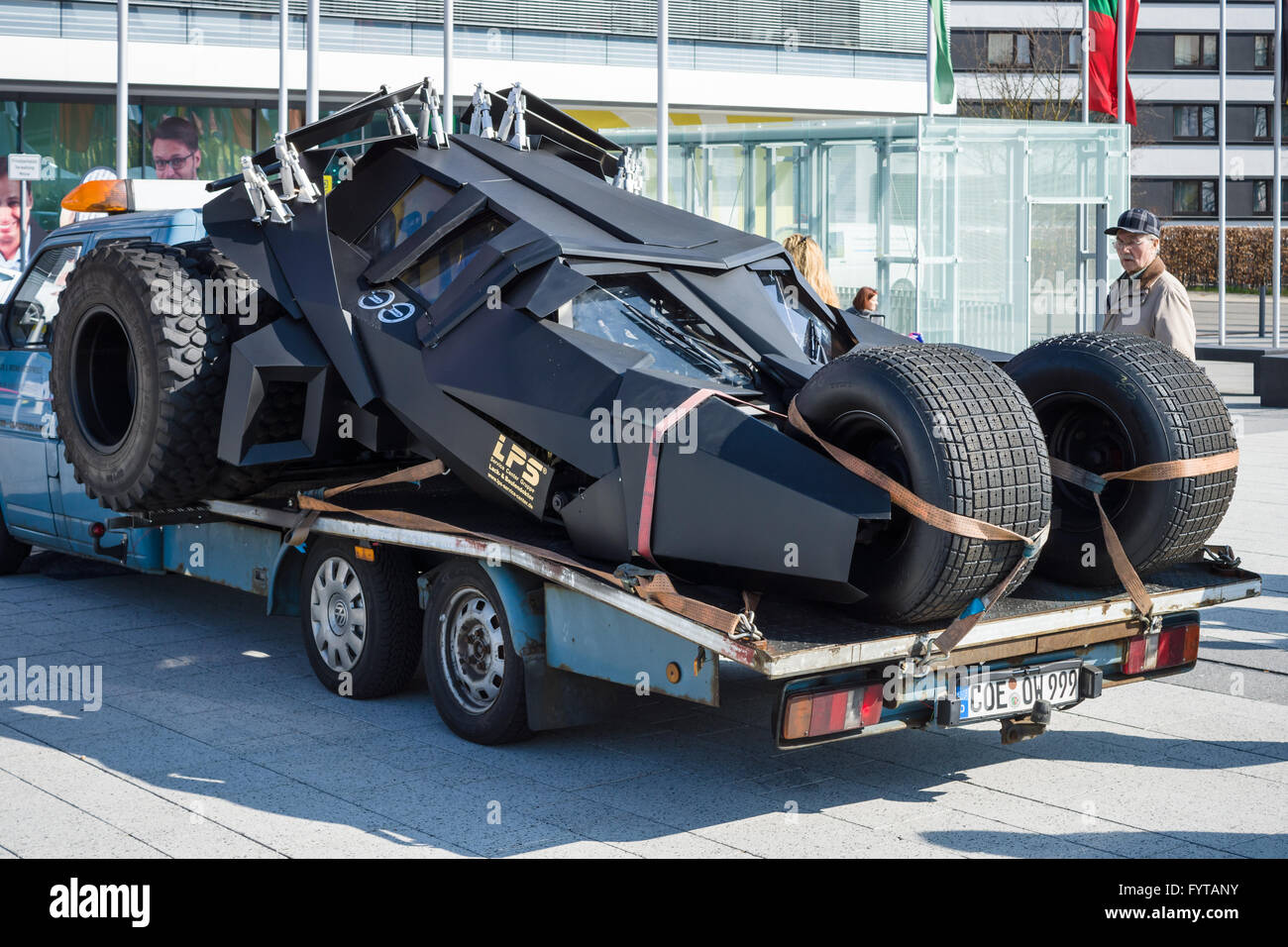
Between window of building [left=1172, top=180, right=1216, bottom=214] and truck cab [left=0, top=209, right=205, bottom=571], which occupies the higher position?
window of building [left=1172, top=180, right=1216, bottom=214]

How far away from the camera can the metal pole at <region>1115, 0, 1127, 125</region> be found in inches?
1025

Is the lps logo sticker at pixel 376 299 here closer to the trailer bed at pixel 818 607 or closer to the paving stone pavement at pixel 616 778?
the trailer bed at pixel 818 607

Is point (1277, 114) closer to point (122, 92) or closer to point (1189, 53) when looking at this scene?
point (122, 92)

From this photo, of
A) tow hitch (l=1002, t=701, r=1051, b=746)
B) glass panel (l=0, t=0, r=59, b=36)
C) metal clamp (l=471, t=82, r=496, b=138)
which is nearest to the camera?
tow hitch (l=1002, t=701, r=1051, b=746)

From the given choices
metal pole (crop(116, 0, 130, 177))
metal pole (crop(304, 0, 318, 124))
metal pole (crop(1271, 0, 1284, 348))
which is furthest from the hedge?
metal pole (crop(304, 0, 318, 124))

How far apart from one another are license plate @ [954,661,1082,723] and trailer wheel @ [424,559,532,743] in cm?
180

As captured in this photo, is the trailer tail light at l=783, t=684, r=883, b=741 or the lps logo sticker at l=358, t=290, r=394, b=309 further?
the lps logo sticker at l=358, t=290, r=394, b=309

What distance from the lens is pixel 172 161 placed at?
29.3 metres

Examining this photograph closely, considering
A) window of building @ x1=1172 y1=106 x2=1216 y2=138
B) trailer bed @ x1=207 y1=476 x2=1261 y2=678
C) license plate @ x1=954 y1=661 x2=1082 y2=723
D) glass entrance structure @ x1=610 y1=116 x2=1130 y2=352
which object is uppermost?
window of building @ x1=1172 y1=106 x2=1216 y2=138

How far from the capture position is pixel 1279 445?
1761 cm

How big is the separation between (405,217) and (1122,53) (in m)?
20.9

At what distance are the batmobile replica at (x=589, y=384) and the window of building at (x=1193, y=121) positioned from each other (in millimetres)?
64682

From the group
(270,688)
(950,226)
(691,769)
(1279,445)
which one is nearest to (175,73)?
(950,226)

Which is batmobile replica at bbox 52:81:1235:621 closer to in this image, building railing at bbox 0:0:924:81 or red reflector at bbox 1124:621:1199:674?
red reflector at bbox 1124:621:1199:674
